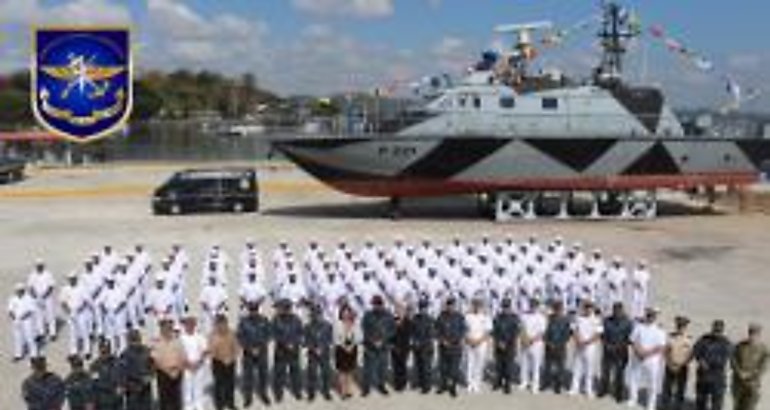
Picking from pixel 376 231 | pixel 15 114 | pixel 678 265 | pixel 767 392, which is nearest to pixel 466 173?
pixel 376 231

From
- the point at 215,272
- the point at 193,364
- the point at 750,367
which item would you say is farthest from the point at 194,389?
the point at 750,367

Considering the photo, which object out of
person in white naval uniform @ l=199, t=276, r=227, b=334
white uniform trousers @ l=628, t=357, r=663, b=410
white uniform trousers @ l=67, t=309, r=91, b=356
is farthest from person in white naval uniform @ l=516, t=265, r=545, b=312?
white uniform trousers @ l=67, t=309, r=91, b=356

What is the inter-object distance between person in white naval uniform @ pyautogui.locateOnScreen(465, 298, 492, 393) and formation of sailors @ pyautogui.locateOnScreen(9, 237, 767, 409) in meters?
0.02

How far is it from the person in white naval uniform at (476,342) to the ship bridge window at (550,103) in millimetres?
19548

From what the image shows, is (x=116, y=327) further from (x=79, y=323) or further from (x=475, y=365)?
(x=475, y=365)

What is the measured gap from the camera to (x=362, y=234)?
97.0ft

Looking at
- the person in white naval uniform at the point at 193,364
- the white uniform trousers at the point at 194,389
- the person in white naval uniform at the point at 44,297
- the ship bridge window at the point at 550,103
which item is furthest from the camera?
the ship bridge window at the point at 550,103

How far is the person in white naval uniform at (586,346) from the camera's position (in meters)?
14.3

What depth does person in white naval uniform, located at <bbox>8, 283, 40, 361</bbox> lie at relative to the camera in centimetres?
1645

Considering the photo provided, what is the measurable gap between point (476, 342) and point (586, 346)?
1496mm

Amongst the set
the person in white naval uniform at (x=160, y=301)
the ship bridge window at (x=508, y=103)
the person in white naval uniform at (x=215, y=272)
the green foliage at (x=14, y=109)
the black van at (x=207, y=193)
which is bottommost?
the person in white naval uniform at (x=160, y=301)

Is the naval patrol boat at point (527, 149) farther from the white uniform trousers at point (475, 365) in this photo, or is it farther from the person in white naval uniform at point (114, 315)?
the white uniform trousers at point (475, 365)

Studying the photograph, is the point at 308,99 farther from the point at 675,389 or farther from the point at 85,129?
the point at 675,389

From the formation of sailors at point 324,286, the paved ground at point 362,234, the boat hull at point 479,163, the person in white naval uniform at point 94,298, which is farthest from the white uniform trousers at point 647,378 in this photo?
the boat hull at point 479,163
